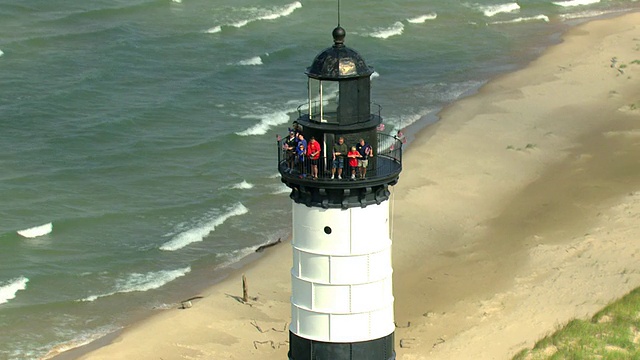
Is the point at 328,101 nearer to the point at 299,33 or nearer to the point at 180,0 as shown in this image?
the point at 299,33

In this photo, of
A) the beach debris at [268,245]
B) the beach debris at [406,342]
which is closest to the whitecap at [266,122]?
the beach debris at [268,245]

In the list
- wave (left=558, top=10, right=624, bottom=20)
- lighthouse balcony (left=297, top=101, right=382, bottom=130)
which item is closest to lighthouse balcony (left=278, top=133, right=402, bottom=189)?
lighthouse balcony (left=297, top=101, right=382, bottom=130)

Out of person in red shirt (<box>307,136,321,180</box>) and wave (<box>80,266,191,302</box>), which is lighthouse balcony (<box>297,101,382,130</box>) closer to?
person in red shirt (<box>307,136,321,180</box>)

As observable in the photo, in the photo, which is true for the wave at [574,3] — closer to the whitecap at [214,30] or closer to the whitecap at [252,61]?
the whitecap at [214,30]

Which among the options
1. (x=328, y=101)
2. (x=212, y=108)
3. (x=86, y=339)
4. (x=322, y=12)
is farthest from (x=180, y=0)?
(x=328, y=101)

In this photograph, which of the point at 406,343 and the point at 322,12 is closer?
the point at 406,343

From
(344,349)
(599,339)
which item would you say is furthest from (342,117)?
(599,339)
